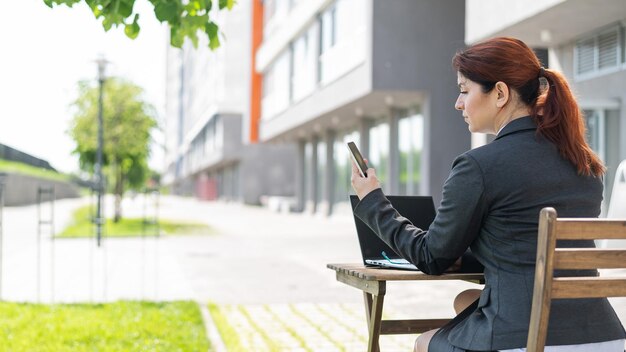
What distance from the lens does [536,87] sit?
2900mm

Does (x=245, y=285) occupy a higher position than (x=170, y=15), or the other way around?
(x=170, y=15)

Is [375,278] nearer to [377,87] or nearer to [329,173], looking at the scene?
[377,87]

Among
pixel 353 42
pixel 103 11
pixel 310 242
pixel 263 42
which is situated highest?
pixel 263 42

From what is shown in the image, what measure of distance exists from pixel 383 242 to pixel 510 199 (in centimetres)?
90

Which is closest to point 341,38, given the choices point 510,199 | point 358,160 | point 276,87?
point 276,87

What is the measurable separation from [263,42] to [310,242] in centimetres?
2400

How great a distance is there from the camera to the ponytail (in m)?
2.81

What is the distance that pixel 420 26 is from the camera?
21.7 meters

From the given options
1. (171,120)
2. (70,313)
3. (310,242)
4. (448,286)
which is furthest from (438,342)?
(171,120)

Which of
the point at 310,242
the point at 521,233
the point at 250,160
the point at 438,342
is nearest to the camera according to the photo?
the point at 521,233

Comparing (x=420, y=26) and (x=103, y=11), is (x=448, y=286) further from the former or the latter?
(x=420, y=26)

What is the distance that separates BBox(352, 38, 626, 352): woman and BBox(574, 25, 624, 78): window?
1010cm

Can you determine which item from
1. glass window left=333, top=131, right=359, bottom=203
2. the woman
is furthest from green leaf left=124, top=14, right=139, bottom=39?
glass window left=333, top=131, right=359, bottom=203

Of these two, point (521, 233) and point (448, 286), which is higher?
point (521, 233)
